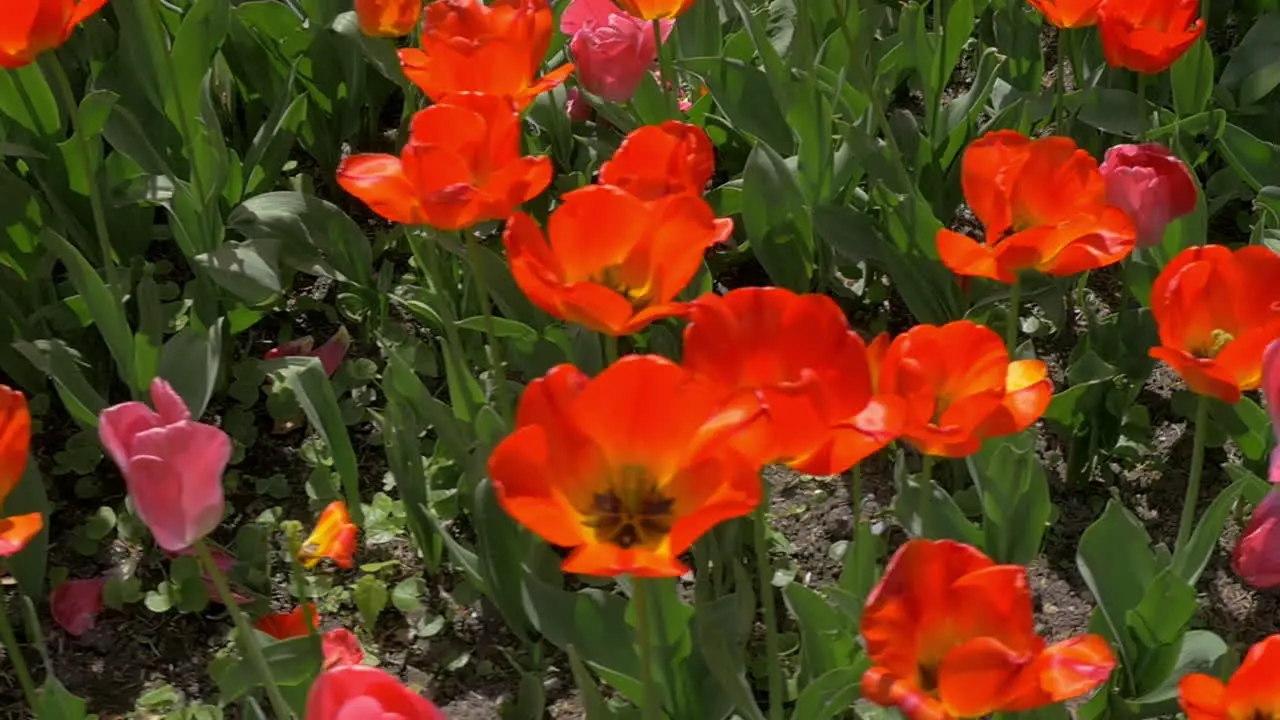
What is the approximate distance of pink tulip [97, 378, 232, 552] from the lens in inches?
41.4

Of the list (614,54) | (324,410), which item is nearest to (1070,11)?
(614,54)

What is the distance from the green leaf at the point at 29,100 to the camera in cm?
200

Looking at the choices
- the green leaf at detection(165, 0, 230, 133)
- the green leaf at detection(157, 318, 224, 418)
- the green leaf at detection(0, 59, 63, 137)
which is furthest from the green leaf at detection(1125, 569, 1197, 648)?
the green leaf at detection(0, 59, 63, 137)

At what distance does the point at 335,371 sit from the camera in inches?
81.0

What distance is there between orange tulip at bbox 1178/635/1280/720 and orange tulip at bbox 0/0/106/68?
122 cm

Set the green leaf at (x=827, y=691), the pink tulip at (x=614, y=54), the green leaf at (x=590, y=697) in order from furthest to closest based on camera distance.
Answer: the pink tulip at (x=614, y=54) < the green leaf at (x=827, y=691) < the green leaf at (x=590, y=697)

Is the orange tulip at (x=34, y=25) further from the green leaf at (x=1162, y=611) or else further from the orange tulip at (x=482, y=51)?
the green leaf at (x=1162, y=611)

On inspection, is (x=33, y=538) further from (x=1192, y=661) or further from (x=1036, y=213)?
(x=1192, y=661)

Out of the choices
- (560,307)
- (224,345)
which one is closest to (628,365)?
(560,307)

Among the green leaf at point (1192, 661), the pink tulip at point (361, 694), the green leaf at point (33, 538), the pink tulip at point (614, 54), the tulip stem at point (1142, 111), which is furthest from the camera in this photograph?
the tulip stem at point (1142, 111)

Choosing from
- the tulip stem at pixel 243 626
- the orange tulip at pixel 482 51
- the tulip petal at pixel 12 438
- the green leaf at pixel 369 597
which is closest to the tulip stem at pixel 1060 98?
the orange tulip at pixel 482 51

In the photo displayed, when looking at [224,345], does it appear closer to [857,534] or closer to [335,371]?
[335,371]

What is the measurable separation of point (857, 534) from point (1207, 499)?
2.32 feet

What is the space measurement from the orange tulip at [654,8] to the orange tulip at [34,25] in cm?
59
